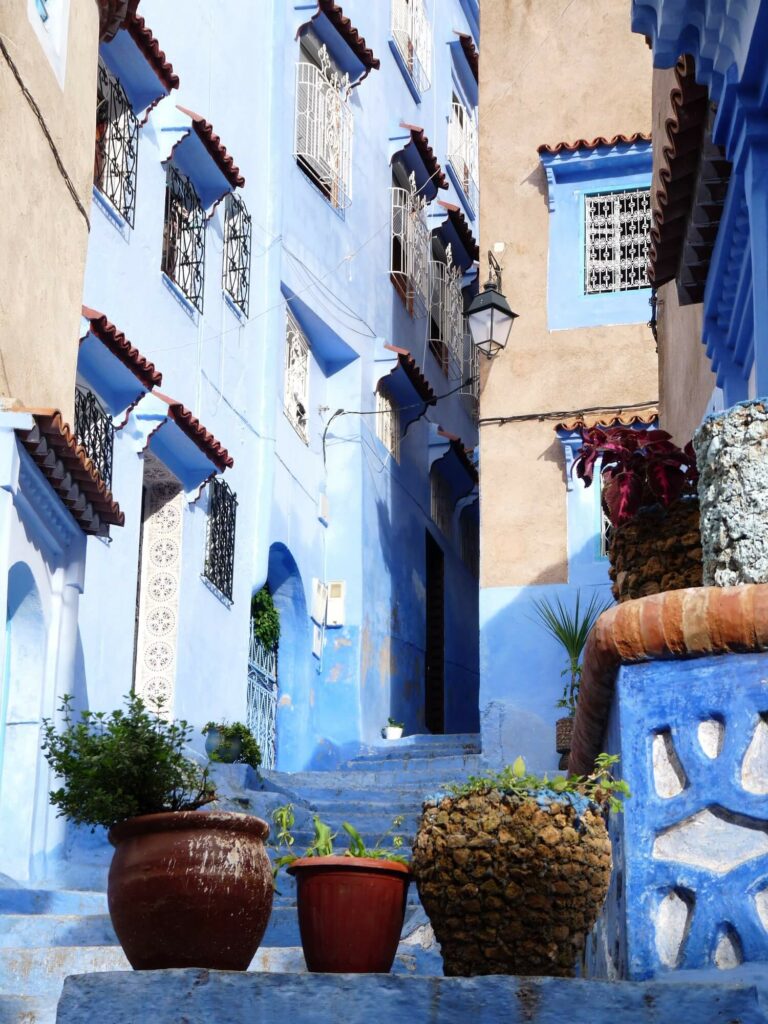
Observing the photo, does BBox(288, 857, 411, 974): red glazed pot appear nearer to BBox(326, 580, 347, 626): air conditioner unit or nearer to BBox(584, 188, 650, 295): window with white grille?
BBox(584, 188, 650, 295): window with white grille

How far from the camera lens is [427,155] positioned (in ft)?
76.2

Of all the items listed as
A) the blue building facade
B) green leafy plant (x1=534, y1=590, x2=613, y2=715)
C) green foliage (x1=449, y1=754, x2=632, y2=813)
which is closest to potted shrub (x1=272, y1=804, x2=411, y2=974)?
green foliage (x1=449, y1=754, x2=632, y2=813)

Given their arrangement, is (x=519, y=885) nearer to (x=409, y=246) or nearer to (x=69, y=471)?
(x=69, y=471)

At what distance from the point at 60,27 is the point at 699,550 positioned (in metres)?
5.62

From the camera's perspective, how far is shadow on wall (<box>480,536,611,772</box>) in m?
16.9

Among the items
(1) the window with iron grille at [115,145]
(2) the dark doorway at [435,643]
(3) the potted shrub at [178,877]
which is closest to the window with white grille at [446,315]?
(2) the dark doorway at [435,643]

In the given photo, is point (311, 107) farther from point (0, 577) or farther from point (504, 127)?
point (0, 577)

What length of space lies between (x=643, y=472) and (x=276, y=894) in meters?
3.84

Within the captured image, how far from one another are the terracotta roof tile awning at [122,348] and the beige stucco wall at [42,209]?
149 centimetres

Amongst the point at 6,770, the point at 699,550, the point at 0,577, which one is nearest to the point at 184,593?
the point at 6,770

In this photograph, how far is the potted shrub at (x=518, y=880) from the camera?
5176 mm

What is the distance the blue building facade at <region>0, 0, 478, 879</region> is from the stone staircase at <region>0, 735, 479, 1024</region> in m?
0.93

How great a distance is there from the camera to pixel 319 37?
1967 centimetres

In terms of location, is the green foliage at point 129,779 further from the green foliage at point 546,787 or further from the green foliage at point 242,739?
the green foliage at point 242,739
